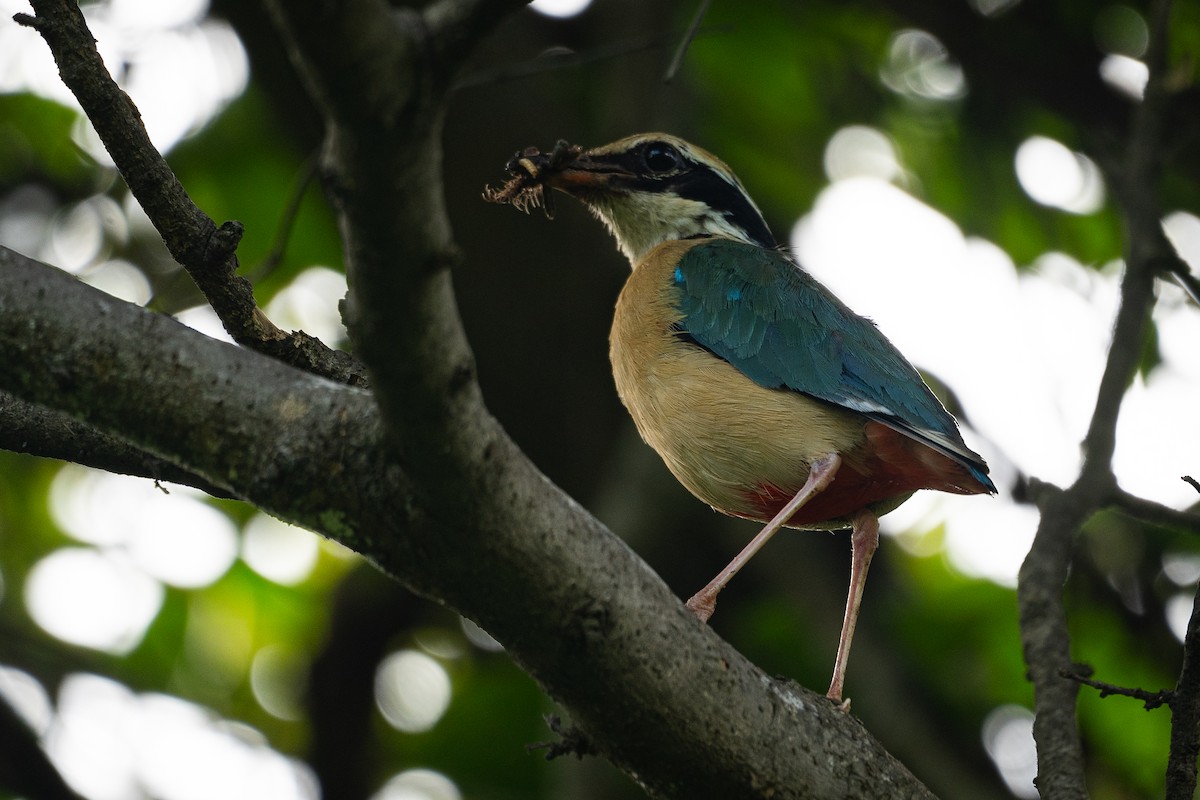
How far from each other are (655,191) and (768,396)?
72.2 inches

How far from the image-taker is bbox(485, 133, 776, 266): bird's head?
6.46 m

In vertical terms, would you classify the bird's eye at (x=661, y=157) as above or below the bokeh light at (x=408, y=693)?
above

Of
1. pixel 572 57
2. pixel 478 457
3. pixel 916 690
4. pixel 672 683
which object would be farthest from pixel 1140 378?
pixel 478 457

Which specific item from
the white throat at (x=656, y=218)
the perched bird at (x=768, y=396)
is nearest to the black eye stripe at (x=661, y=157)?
the white throat at (x=656, y=218)

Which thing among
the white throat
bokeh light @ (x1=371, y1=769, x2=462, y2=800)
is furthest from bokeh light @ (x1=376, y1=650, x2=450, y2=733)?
the white throat

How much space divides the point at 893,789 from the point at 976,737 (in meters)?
4.63

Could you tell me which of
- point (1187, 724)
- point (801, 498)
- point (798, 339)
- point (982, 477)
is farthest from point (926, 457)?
point (1187, 724)

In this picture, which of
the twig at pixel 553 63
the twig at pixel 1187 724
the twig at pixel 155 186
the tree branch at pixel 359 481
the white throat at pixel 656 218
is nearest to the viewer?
the tree branch at pixel 359 481

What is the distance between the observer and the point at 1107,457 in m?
5.35

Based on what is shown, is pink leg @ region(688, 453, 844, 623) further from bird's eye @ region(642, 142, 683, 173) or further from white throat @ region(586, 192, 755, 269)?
bird's eye @ region(642, 142, 683, 173)

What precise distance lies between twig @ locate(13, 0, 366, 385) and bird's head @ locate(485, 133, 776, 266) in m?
2.98

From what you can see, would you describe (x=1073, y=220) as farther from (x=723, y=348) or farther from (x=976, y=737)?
(x=723, y=348)

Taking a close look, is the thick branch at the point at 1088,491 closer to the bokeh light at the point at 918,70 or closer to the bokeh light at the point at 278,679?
the bokeh light at the point at 918,70

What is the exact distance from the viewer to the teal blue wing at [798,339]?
16.7 feet
